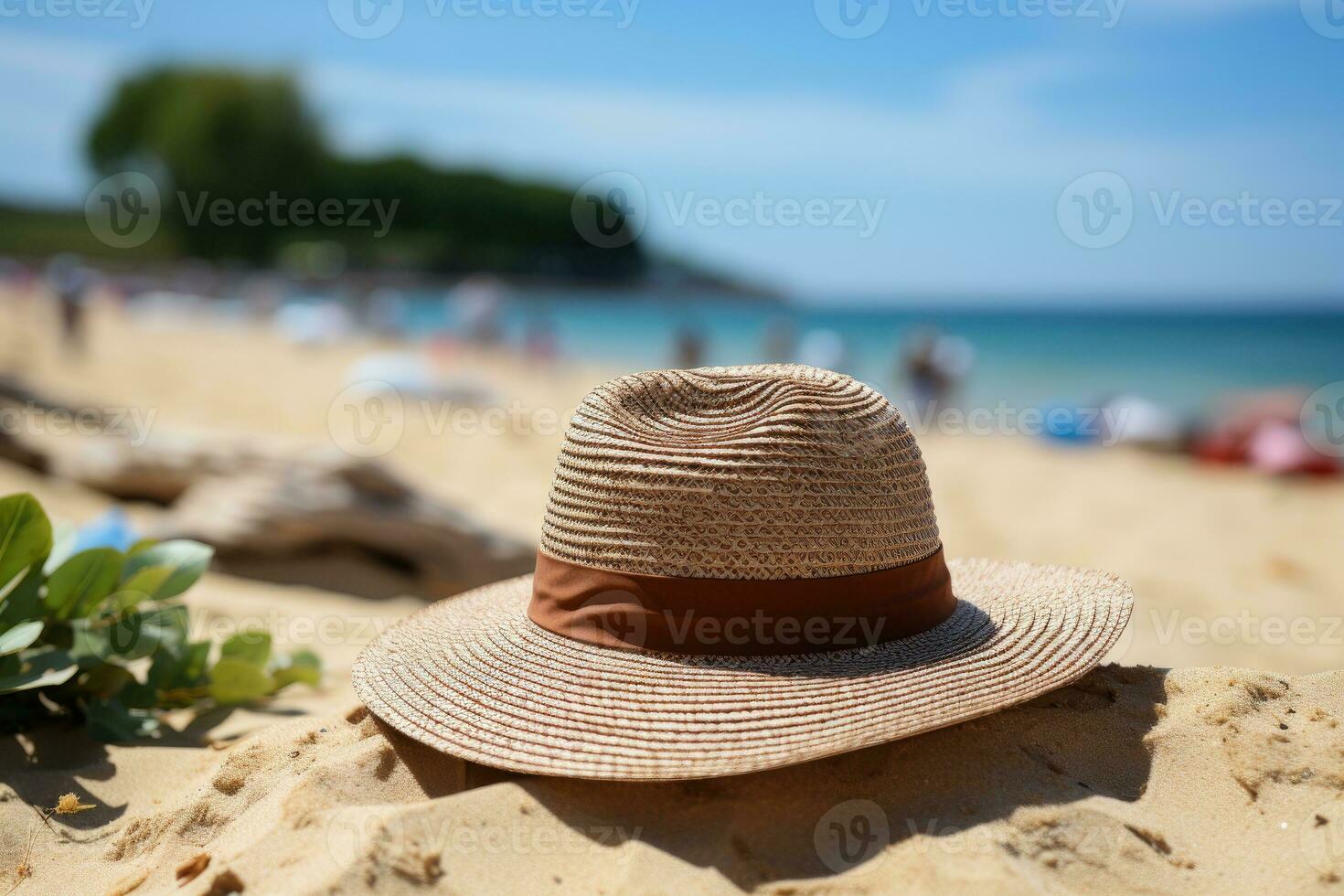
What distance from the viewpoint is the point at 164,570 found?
3.14 metres

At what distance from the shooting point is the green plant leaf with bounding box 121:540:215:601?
3139 mm

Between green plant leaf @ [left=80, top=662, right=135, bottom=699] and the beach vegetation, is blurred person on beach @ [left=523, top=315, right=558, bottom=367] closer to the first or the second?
the beach vegetation

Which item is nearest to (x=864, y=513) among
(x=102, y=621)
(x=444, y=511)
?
(x=102, y=621)

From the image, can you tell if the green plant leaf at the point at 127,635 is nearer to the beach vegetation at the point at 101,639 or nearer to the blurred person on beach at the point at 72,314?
the beach vegetation at the point at 101,639

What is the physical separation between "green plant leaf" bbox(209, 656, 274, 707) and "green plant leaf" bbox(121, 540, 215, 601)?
290 mm

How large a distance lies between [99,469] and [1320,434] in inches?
629

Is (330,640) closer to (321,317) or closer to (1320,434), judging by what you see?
(1320,434)

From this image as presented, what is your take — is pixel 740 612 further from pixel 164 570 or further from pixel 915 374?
pixel 915 374

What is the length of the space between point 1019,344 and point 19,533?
5115cm

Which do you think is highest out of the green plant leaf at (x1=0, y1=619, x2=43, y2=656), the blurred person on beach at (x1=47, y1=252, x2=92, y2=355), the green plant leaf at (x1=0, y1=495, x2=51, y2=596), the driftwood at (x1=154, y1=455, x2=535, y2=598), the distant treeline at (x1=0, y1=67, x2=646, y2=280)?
the distant treeline at (x1=0, y1=67, x2=646, y2=280)

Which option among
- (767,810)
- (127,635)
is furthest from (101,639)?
(767,810)

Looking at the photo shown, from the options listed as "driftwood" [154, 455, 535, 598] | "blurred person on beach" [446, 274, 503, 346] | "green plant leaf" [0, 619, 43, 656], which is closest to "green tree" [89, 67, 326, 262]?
"blurred person on beach" [446, 274, 503, 346]

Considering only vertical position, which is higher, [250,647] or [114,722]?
[250,647]

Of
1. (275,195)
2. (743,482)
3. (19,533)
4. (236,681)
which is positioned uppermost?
(275,195)
